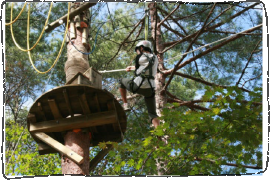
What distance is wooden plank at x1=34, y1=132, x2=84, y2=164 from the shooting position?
158 inches

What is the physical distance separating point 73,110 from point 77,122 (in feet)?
0.52

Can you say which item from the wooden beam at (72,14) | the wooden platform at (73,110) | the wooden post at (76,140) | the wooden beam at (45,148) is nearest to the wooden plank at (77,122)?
the wooden platform at (73,110)

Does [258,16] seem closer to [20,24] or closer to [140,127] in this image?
[140,127]

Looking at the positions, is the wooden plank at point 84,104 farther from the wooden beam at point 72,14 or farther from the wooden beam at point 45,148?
the wooden beam at point 72,14

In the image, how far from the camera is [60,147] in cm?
412

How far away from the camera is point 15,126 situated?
8.84m

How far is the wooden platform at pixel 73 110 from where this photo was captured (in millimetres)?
4016

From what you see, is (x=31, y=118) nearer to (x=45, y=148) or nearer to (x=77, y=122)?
(x=45, y=148)

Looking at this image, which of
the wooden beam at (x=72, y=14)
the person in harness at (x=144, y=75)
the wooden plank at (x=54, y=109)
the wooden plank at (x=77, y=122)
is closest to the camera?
the wooden plank at (x=54, y=109)

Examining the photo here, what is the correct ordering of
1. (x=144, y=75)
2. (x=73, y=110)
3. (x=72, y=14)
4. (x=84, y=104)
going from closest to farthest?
(x=84, y=104) < (x=73, y=110) < (x=144, y=75) < (x=72, y=14)

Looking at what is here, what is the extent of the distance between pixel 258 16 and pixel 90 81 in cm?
356

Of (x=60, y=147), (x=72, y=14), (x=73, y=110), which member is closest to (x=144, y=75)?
(x=73, y=110)

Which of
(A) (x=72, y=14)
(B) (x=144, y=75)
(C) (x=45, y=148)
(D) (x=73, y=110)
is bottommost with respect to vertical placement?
(C) (x=45, y=148)

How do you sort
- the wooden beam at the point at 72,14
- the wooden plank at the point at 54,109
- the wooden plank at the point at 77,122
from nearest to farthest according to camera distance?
the wooden plank at the point at 54,109 < the wooden plank at the point at 77,122 < the wooden beam at the point at 72,14
